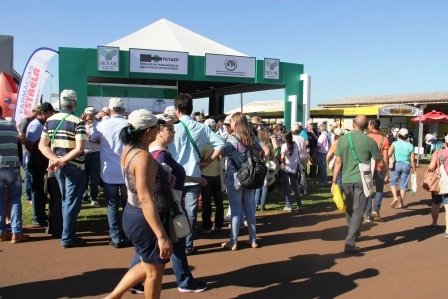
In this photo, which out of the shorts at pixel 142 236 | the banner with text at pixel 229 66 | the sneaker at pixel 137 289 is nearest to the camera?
the shorts at pixel 142 236

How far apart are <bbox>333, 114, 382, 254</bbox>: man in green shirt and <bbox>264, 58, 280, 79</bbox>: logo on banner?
1096 cm

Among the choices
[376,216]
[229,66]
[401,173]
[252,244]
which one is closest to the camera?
[252,244]

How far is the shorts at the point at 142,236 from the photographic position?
3.38 m

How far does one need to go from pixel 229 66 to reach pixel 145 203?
1379 centimetres

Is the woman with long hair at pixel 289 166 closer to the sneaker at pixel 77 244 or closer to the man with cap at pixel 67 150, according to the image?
the sneaker at pixel 77 244

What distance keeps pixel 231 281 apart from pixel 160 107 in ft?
41.3

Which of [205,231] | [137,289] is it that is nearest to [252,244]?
[205,231]

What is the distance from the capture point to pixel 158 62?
15648mm

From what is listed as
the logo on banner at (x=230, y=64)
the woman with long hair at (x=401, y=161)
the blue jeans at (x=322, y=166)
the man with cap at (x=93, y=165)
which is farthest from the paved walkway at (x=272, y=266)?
the logo on banner at (x=230, y=64)

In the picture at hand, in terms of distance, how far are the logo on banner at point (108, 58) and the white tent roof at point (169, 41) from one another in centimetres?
248

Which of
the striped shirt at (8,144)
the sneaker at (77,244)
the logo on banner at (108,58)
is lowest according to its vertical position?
the sneaker at (77,244)

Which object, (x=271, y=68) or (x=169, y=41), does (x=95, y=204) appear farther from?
(x=169, y=41)

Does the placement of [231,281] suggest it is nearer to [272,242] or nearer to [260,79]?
[272,242]

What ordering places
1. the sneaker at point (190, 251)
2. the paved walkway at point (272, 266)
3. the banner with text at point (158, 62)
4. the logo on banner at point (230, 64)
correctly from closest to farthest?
the paved walkway at point (272, 266)
the sneaker at point (190, 251)
the banner with text at point (158, 62)
the logo on banner at point (230, 64)
